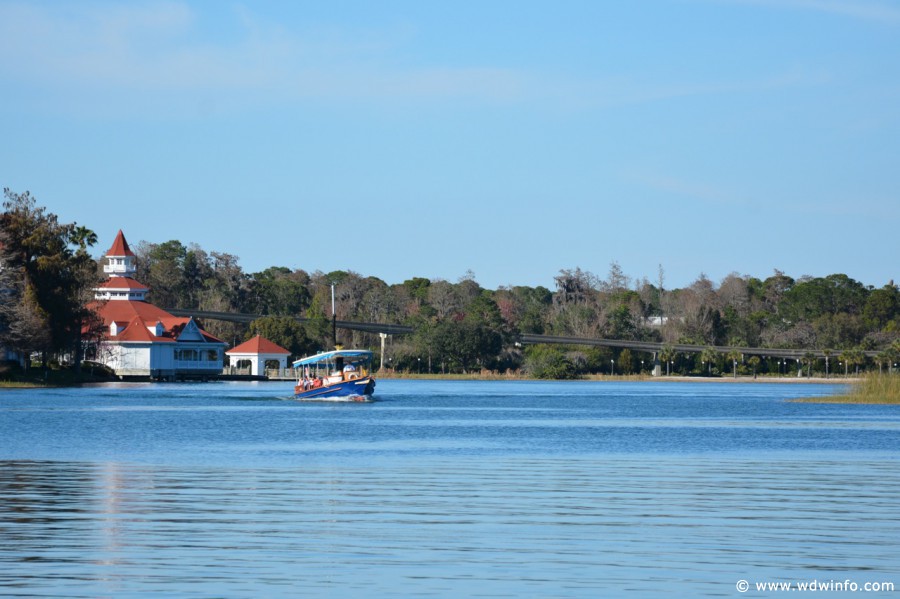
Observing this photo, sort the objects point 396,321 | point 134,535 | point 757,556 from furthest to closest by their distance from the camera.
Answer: point 396,321, point 134,535, point 757,556

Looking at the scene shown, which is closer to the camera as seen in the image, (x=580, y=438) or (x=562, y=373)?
(x=580, y=438)

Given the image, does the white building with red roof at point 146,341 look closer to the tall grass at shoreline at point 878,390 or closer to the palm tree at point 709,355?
the tall grass at shoreline at point 878,390

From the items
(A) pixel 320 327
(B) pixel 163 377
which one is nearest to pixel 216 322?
(A) pixel 320 327

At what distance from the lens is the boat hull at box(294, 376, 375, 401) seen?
84250 mm

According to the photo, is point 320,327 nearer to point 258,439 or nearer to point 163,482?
point 258,439

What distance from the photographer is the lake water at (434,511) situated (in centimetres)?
1850

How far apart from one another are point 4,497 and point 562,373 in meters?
139

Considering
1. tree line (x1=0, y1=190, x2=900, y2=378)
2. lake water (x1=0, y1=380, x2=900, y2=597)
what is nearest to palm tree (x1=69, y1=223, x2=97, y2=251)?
tree line (x1=0, y1=190, x2=900, y2=378)

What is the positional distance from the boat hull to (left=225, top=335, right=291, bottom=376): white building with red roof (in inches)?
2116

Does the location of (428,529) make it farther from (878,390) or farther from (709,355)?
(709,355)

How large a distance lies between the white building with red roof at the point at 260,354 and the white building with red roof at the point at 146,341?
4.03m

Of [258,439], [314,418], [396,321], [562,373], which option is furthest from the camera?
[396,321]

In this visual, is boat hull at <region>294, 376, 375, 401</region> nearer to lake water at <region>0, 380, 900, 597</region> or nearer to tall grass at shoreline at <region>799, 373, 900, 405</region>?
lake water at <region>0, 380, 900, 597</region>

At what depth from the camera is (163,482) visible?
31141mm
